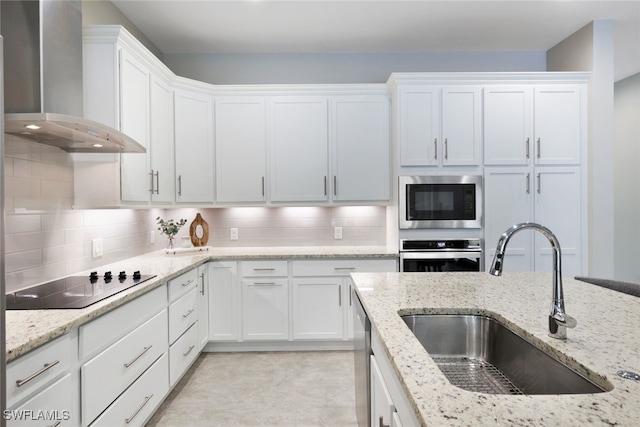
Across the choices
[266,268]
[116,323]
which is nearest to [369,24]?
[266,268]

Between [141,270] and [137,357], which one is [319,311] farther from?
[137,357]

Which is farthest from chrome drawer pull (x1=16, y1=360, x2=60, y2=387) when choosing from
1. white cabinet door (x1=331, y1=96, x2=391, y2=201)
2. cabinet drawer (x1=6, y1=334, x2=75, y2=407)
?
white cabinet door (x1=331, y1=96, x2=391, y2=201)

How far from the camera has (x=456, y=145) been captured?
10.4 feet

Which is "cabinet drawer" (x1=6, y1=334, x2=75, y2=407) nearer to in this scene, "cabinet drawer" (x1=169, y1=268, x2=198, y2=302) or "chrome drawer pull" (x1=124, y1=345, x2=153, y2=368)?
"chrome drawer pull" (x1=124, y1=345, x2=153, y2=368)

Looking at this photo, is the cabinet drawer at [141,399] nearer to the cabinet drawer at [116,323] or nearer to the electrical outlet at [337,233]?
the cabinet drawer at [116,323]

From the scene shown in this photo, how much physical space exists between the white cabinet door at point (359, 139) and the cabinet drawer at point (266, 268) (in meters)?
0.88

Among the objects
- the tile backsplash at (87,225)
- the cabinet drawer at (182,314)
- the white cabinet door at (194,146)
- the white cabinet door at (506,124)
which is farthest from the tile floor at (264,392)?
the white cabinet door at (506,124)

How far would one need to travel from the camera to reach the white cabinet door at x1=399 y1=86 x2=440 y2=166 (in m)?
3.17

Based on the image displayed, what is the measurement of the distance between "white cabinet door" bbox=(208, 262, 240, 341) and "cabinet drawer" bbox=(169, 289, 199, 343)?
0.91 ft

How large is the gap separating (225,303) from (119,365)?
4.76 feet

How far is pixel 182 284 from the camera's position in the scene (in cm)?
254

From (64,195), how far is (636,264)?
627 cm

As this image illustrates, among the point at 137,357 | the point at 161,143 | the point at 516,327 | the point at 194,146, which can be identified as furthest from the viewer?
the point at 194,146

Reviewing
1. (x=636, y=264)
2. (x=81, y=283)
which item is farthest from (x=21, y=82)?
(x=636, y=264)
